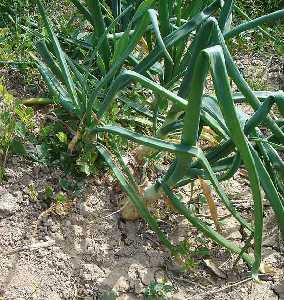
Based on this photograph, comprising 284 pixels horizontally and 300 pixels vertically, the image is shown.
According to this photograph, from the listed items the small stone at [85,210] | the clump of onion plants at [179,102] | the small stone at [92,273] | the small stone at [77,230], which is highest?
the clump of onion plants at [179,102]

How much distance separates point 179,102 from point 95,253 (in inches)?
22.8

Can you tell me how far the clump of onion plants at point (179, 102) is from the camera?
Answer: 127cm

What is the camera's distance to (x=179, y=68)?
70.0 inches

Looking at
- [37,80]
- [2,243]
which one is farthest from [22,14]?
[2,243]

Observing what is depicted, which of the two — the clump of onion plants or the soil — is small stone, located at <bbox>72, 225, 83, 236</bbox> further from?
the clump of onion plants

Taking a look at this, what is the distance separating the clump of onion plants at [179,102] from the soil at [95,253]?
0.31 ft

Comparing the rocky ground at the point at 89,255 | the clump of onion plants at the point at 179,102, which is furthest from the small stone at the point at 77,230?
the clump of onion plants at the point at 179,102

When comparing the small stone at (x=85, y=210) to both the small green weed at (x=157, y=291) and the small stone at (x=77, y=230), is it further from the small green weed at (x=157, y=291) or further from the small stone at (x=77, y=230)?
the small green weed at (x=157, y=291)

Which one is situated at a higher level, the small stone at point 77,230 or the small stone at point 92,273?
the small stone at point 77,230

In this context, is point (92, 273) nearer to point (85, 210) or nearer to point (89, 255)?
Result: point (89, 255)

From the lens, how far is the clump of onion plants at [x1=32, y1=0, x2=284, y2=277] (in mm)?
1273

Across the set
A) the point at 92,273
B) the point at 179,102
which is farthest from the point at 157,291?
the point at 179,102

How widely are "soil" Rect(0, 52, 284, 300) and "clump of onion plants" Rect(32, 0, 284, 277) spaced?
0.31 ft

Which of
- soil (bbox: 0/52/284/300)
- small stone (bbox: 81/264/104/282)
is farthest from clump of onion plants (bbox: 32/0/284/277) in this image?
small stone (bbox: 81/264/104/282)
